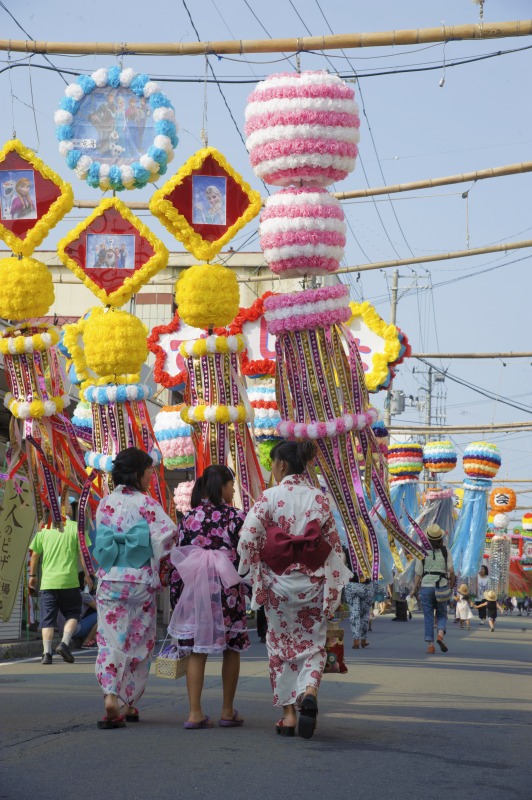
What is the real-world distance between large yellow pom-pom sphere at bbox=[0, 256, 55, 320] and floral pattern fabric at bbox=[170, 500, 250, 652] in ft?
11.6

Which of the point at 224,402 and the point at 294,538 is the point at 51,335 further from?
the point at 294,538

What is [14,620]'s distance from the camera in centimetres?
1642

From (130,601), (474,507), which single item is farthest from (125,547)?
(474,507)

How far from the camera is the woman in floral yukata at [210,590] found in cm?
717

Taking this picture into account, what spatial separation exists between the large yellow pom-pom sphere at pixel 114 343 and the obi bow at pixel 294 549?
364 cm

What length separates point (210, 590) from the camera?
23.7ft

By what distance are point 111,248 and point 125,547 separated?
12.8 feet

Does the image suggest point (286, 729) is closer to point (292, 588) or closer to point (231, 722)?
point (231, 722)

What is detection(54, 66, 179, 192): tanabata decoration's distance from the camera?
409 inches

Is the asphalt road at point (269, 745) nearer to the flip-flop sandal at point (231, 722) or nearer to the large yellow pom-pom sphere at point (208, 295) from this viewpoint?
the flip-flop sandal at point (231, 722)

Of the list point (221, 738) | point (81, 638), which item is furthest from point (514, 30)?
point (81, 638)

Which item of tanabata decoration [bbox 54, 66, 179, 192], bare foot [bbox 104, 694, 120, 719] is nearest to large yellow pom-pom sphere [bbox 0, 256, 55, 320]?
tanabata decoration [bbox 54, 66, 179, 192]

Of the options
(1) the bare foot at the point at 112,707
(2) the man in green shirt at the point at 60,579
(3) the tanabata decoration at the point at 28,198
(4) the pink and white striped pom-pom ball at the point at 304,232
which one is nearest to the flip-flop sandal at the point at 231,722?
(1) the bare foot at the point at 112,707

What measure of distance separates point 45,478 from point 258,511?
3.82 m
